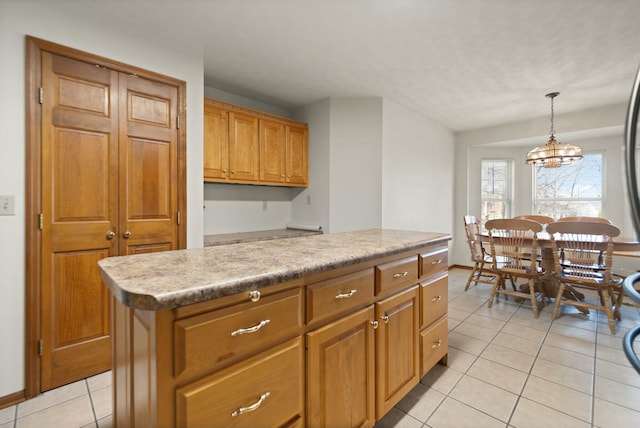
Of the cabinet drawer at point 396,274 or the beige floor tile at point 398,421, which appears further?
the beige floor tile at point 398,421

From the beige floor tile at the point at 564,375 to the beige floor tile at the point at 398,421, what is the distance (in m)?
1.04

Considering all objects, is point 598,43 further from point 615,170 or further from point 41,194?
point 41,194

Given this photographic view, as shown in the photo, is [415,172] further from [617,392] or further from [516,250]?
[617,392]

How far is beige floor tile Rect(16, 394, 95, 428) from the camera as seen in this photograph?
61.1 inches

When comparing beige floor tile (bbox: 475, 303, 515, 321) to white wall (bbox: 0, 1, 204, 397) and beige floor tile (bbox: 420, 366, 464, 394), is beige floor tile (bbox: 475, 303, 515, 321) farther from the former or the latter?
white wall (bbox: 0, 1, 204, 397)

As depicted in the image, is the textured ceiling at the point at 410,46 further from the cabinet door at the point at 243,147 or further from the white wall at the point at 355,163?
the cabinet door at the point at 243,147

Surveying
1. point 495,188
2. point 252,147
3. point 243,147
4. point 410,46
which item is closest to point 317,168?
point 252,147

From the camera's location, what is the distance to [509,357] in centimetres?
220

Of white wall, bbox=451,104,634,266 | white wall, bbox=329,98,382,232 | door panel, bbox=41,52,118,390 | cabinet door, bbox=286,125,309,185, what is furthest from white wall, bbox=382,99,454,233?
door panel, bbox=41,52,118,390

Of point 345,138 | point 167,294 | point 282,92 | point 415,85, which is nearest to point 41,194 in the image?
point 167,294

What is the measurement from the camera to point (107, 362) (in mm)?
2047

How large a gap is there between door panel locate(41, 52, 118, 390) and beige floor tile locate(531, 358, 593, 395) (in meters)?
2.96

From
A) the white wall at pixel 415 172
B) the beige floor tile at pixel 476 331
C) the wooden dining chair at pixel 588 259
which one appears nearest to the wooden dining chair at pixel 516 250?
the wooden dining chair at pixel 588 259

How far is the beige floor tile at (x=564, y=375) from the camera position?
1862 millimetres
